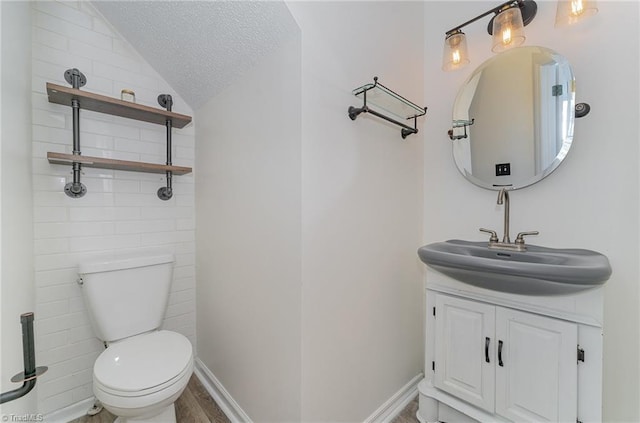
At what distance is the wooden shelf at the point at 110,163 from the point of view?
1213 mm

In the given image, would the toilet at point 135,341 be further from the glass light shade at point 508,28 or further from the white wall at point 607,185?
the glass light shade at point 508,28

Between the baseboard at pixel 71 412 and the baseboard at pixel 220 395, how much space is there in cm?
54

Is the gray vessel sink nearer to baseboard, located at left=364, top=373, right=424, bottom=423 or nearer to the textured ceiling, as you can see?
baseboard, located at left=364, top=373, right=424, bottom=423

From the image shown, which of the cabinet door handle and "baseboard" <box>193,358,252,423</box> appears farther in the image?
"baseboard" <box>193,358,252,423</box>

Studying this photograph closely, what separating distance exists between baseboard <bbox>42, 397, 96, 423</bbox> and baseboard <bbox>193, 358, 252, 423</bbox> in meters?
0.54

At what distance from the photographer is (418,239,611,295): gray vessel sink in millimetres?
828

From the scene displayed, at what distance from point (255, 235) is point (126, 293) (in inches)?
30.9

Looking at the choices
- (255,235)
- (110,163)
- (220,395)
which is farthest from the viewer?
(220,395)

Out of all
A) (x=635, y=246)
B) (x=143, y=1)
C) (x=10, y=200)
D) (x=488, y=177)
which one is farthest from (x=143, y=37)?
(x=635, y=246)

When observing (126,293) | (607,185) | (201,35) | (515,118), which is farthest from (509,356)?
(201,35)

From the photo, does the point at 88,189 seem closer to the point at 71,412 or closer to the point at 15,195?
the point at 15,195

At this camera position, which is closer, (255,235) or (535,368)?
(535,368)

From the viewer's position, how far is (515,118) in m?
1.27

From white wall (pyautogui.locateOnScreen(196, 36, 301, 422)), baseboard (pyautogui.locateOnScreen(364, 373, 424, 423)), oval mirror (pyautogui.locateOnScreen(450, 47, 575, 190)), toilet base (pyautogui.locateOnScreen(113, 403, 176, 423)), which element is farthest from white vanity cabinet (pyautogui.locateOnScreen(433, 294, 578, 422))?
toilet base (pyautogui.locateOnScreen(113, 403, 176, 423))
